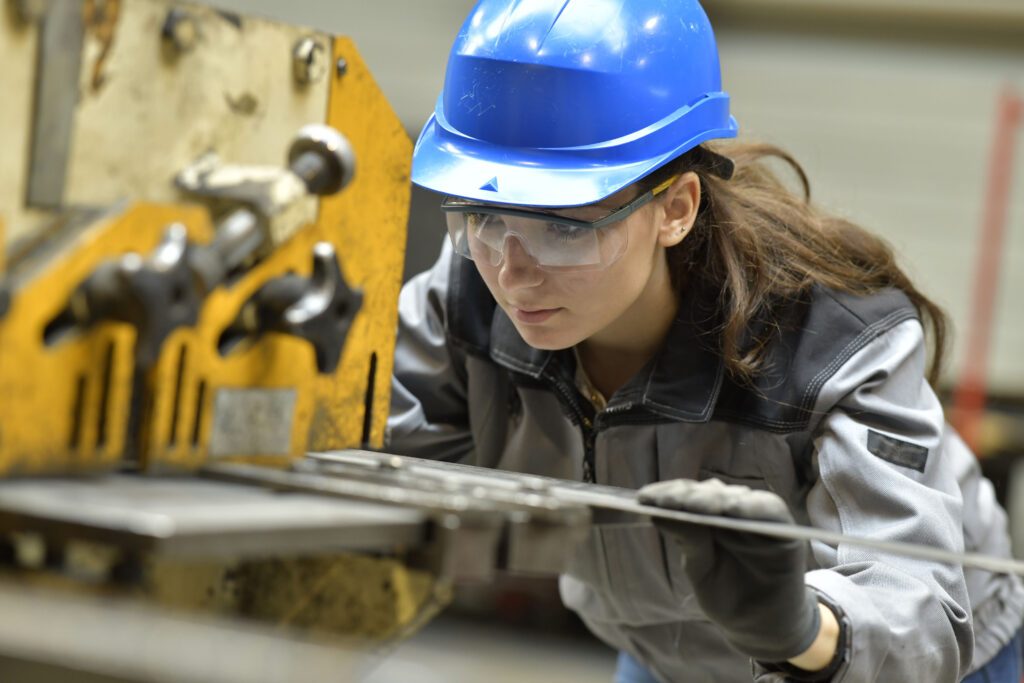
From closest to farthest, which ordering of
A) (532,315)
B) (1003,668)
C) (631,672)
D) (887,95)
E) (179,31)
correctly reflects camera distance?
(179,31)
(532,315)
(1003,668)
(631,672)
(887,95)

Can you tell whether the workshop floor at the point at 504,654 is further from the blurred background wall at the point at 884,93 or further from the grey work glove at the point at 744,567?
the grey work glove at the point at 744,567

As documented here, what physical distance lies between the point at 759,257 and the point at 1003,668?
3.07 feet

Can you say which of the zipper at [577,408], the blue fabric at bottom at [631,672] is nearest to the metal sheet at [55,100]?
the zipper at [577,408]

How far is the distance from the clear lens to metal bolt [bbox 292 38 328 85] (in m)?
0.30

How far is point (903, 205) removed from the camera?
598 centimetres

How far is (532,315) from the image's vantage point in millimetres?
1772

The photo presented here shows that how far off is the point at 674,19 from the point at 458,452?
34.9 inches

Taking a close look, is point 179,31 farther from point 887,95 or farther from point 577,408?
point 887,95

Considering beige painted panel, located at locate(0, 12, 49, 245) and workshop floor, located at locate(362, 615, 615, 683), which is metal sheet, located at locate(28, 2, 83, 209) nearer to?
beige painted panel, located at locate(0, 12, 49, 245)

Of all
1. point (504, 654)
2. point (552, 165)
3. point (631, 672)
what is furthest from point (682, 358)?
point (504, 654)

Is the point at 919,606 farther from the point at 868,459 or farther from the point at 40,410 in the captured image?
the point at 40,410

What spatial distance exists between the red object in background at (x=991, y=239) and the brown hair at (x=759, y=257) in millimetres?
3523

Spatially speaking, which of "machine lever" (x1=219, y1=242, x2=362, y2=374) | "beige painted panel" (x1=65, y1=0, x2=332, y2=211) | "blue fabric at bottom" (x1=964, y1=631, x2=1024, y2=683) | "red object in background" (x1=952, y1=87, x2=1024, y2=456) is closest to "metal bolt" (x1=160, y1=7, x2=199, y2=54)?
"beige painted panel" (x1=65, y1=0, x2=332, y2=211)

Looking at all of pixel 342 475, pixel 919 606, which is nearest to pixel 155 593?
pixel 342 475
